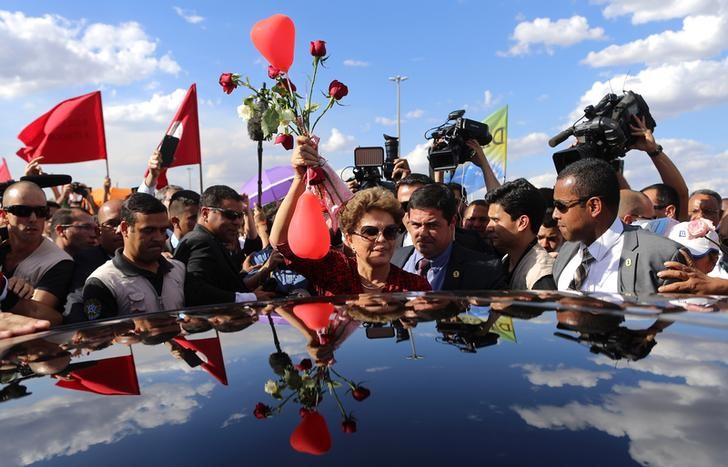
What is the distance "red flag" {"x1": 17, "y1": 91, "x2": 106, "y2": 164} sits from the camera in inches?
356

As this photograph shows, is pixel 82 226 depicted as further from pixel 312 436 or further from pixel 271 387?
pixel 312 436

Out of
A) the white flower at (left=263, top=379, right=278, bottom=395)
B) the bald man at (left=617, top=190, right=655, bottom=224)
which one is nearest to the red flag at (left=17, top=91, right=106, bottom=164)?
the bald man at (left=617, top=190, right=655, bottom=224)

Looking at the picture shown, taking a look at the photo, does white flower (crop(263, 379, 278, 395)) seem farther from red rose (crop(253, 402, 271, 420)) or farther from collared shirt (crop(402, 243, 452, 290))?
collared shirt (crop(402, 243, 452, 290))

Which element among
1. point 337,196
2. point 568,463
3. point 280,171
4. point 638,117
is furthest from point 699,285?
point 280,171

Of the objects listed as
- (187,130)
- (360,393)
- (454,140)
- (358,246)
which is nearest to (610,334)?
(360,393)

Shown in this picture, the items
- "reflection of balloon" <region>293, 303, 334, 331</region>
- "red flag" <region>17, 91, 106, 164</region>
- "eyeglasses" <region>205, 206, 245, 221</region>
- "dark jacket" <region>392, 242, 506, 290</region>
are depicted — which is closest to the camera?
"reflection of balloon" <region>293, 303, 334, 331</region>

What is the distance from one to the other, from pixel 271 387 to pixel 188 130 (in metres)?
9.22

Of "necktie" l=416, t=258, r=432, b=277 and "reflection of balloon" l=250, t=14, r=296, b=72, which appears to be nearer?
"reflection of balloon" l=250, t=14, r=296, b=72

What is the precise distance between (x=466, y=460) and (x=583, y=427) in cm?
21

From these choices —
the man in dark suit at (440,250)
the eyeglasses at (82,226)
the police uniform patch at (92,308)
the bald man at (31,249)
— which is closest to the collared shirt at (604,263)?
the man in dark suit at (440,250)

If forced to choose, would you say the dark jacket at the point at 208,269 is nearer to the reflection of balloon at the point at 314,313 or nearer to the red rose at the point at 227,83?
the red rose at the point at 227,83

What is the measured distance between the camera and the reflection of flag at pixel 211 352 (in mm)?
1190

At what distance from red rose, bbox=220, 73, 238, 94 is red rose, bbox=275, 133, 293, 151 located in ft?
1.33

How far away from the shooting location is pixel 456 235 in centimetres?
482
